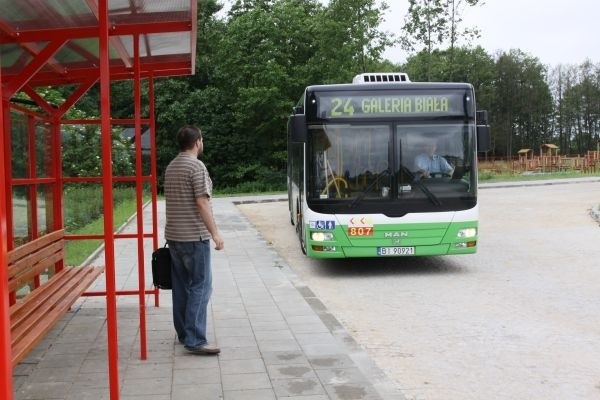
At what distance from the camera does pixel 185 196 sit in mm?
5559

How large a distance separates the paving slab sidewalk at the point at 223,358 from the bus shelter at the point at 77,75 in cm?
35

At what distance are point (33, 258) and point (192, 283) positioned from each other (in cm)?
148

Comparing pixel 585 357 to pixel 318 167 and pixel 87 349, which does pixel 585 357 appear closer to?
pixel 87 349

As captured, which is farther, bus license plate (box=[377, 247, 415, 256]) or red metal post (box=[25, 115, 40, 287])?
bus license plate (box=[377, 247, 415, 256])

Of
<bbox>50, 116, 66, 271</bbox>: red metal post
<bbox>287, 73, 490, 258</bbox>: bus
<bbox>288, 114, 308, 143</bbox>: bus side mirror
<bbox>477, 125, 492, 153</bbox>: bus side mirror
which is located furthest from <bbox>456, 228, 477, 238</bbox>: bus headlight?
<bbox>50, 116, 66, 271</bbox>: red metal post

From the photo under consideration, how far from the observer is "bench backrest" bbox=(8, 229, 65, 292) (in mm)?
5316

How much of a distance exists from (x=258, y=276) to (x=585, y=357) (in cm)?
543

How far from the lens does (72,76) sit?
7215mm

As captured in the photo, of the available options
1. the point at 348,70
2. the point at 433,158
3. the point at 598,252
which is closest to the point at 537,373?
the point at 433,158

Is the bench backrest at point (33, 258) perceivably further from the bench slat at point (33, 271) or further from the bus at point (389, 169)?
the bus at point (389, 169)

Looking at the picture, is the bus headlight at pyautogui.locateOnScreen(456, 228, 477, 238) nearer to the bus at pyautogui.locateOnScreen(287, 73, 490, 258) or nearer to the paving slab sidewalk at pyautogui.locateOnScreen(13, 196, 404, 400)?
the bus at pyautogui.locateOnScreen(287, 73, 490, 258)

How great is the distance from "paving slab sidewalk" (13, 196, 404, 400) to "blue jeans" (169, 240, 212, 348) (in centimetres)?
21

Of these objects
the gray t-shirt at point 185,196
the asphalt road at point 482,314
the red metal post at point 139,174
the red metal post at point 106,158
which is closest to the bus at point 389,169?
the asphalt road at point 482,314

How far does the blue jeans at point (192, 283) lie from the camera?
560 centimetres
